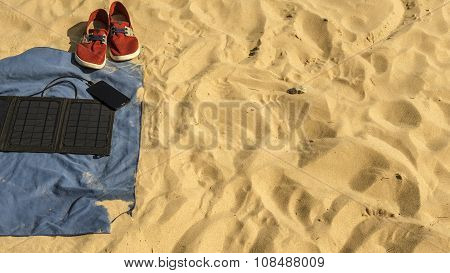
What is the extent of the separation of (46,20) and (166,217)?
7.62 ft

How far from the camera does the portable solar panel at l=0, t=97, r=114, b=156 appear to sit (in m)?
3.13

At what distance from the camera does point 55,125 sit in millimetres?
3225

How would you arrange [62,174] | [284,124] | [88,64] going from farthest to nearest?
[88,64], [284,124], [62,174]

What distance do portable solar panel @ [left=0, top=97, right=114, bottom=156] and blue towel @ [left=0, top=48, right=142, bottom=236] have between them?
0.06 meters

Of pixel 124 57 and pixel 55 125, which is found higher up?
pixel 124 57

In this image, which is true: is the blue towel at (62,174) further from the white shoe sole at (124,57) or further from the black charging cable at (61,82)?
the white shoe sole at (124,57)

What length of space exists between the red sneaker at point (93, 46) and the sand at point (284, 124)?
0.18 m

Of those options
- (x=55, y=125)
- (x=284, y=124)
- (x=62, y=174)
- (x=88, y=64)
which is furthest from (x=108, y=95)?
(x=284, y=124)

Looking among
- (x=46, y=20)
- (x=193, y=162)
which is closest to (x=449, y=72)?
(x=193, y=162)

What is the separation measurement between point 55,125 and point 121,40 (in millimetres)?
976

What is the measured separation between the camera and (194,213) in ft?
9.43

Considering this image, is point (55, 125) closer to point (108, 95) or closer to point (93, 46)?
point (108, 95)

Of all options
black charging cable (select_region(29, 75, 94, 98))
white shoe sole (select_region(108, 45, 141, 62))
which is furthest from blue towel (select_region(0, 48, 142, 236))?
white shoe sole (select_region(108, 45, 141, 62))

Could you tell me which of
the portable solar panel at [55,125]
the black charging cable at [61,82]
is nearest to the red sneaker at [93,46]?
the black charging cable at [61,82]
